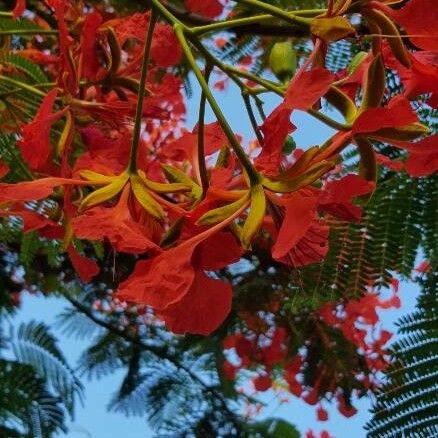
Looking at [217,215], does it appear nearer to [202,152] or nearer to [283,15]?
[202,152]

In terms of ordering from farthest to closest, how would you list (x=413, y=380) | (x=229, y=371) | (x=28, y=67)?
(x=229, y=371)
(x=28, y=67)
(x=413, y=380)

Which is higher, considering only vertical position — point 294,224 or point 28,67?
point 28,67

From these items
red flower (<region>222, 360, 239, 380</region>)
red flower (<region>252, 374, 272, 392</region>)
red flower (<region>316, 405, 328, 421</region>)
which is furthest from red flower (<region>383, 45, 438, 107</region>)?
red flower (<region>252, 374, 272, 392</region>)

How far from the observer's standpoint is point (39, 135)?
1062 millimetres

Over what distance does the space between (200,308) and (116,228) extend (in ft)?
0.36

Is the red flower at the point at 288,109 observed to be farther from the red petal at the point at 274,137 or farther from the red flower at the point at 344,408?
the red flower at the point at 344,408

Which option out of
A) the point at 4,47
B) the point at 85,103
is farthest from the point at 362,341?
the point at 85,103

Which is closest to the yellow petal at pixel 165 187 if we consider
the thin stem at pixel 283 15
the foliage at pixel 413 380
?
the thin stem at pixel 283 15

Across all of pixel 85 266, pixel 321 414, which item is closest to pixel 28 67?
pixel 85 266

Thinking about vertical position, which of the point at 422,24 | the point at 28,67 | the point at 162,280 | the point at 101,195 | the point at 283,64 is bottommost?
the point at 162,280

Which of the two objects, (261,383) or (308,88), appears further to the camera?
(261,383)

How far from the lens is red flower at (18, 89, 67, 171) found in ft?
3.46

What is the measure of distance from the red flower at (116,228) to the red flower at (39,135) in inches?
3.9

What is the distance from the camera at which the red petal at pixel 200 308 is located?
96 cm
